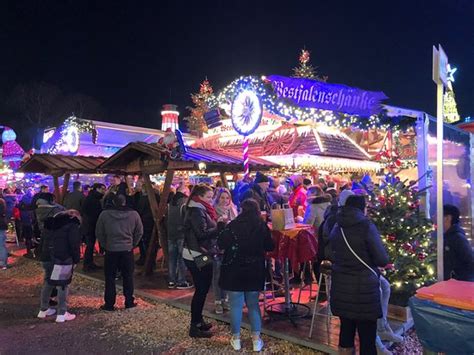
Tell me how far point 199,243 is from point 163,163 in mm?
3082

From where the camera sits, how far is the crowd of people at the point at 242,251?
3682mm

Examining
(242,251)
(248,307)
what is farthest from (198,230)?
(248,307)

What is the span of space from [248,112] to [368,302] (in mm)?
6022

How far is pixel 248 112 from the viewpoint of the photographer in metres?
9.01

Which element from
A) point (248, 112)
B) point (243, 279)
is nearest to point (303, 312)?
point (243, 279)

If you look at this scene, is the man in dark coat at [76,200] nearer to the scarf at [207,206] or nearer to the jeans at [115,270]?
the jeans at [115,270]

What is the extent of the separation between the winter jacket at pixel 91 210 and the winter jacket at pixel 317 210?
5104 mm

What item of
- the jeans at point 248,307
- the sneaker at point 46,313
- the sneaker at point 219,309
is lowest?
the sneaker at point 46,313

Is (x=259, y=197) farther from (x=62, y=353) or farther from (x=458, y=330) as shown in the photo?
(x=458, y=330)

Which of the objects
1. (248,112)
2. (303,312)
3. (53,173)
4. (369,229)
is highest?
(248,112)

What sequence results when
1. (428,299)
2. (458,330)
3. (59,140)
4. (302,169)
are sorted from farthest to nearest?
(59,140), (302,169), (428,299), (458,330)

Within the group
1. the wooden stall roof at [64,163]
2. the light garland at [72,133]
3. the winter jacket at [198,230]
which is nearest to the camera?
the winter jacket at [198,230]

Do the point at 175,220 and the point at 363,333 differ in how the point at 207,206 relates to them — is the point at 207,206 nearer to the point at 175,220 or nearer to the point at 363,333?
the point at 175,220

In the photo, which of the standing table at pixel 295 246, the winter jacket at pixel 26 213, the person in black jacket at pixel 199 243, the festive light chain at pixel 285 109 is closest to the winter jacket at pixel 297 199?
the festive light chain at pixel 285 109
